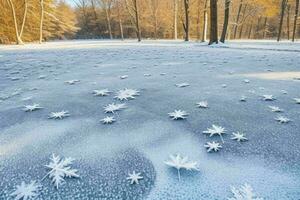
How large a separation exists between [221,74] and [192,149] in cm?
342

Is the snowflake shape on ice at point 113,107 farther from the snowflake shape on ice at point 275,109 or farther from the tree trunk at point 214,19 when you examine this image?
the tree trunk at point 214,19

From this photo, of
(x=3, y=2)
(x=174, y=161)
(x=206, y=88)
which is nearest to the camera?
(x=174, y=161)

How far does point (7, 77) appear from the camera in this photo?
216 inches

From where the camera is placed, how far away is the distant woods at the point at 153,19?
69.7 ft

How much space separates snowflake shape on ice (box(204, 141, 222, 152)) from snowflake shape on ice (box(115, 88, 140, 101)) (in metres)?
1.68

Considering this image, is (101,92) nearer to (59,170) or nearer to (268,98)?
(59,170)

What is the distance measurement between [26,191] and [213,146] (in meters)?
1.60

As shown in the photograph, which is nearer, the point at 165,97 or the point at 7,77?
the point at 165,97

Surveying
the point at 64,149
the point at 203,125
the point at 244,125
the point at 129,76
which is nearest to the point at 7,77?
the point at 129,76

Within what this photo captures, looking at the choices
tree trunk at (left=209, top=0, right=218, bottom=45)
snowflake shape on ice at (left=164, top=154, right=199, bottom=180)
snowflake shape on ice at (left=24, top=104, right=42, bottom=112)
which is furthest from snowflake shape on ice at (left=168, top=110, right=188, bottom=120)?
tree trunk at (left=209, top=0, right=218, bottom=45)

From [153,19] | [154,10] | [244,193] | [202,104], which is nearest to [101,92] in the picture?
[202,104]

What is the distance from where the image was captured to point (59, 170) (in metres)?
1.96

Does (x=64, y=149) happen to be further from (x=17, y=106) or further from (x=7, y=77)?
(x=7, y=77)

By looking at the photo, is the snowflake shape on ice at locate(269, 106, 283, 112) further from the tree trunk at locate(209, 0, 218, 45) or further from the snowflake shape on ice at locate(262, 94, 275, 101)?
the tree trunk at locate(209, 0, 218, 45)
